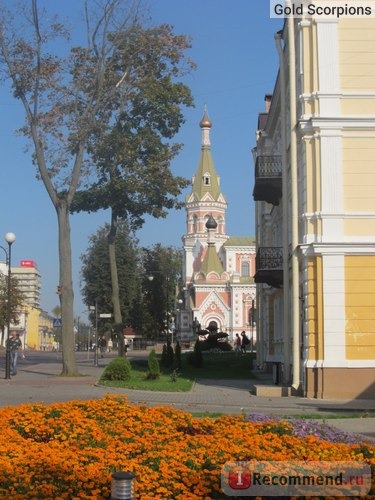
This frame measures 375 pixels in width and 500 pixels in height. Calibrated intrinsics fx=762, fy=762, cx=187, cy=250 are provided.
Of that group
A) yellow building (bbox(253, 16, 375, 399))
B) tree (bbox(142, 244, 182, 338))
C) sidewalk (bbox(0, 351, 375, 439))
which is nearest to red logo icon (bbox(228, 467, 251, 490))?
sidewalk (bbox(0, 351, 375, 439))

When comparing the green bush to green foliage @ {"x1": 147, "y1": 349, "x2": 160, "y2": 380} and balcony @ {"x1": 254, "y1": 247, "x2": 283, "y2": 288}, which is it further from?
balcony @ {"x1": 254, "y1": 247, "x2": 283, "y2": 288}

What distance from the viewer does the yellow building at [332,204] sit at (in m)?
19.7

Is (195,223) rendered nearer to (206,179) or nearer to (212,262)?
(206,179)

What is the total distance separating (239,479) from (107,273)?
186ft

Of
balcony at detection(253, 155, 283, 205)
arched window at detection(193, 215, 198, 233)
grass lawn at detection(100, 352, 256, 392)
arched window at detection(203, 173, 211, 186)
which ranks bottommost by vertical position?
grass lawn at detection(100, 352, 256, 392)

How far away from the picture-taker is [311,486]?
6.14 metres

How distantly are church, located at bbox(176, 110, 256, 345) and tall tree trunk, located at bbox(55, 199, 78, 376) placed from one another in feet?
206

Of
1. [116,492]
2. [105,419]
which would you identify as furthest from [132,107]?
[116,492]

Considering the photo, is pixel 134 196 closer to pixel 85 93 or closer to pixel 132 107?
pixel 132 107

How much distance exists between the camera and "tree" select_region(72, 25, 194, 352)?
3027 cm

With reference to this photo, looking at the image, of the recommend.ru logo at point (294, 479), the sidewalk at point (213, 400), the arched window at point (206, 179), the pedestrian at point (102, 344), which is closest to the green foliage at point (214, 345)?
the pedestrian at point (102, 344)

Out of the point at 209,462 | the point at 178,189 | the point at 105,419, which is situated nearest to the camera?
the point at 209,462

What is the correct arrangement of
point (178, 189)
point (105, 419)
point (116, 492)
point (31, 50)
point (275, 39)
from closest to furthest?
point (116, 492), point (105, 419), point (275, 39), point (31, 50), point (178, 189)

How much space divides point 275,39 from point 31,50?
8.55 m
